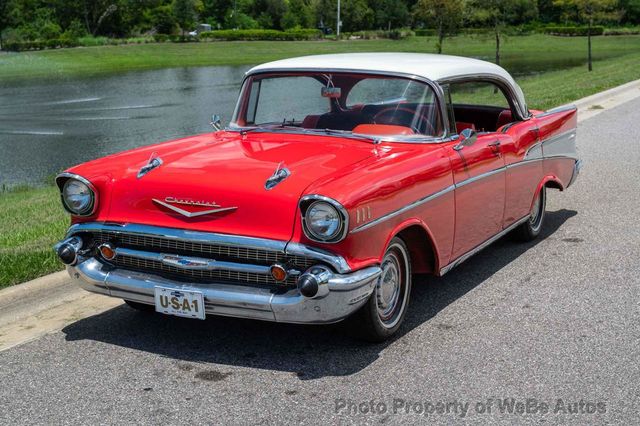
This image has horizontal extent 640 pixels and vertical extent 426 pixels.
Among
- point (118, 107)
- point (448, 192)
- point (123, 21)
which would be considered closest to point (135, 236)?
point (448, 192)

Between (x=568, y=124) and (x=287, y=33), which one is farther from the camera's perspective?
(x=287, y=33)

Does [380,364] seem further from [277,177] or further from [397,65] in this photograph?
[397,65]

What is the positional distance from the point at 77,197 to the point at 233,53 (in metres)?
64.2

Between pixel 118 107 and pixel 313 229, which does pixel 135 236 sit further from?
pixel 118 107

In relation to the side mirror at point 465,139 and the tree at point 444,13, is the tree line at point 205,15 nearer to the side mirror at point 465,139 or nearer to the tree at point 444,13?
the tree at point 444,13

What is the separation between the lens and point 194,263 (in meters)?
4.64

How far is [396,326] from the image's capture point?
503 centimetres

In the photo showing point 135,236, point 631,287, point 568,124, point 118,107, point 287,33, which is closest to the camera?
point 135,236

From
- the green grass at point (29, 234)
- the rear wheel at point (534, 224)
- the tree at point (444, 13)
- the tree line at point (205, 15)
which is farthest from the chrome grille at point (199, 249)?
the tree line at point (205, 15)

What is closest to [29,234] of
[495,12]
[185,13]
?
[495,12]

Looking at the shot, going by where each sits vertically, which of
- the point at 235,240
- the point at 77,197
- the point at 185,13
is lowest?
the point at 235,240

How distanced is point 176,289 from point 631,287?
3.07 m

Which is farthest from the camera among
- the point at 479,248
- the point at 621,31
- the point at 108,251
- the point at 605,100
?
the point at 621,31

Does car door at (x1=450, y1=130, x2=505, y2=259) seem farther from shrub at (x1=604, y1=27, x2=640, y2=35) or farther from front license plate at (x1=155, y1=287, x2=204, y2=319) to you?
shrub at (x1=604, y1=27, x2=640, y2=35)
